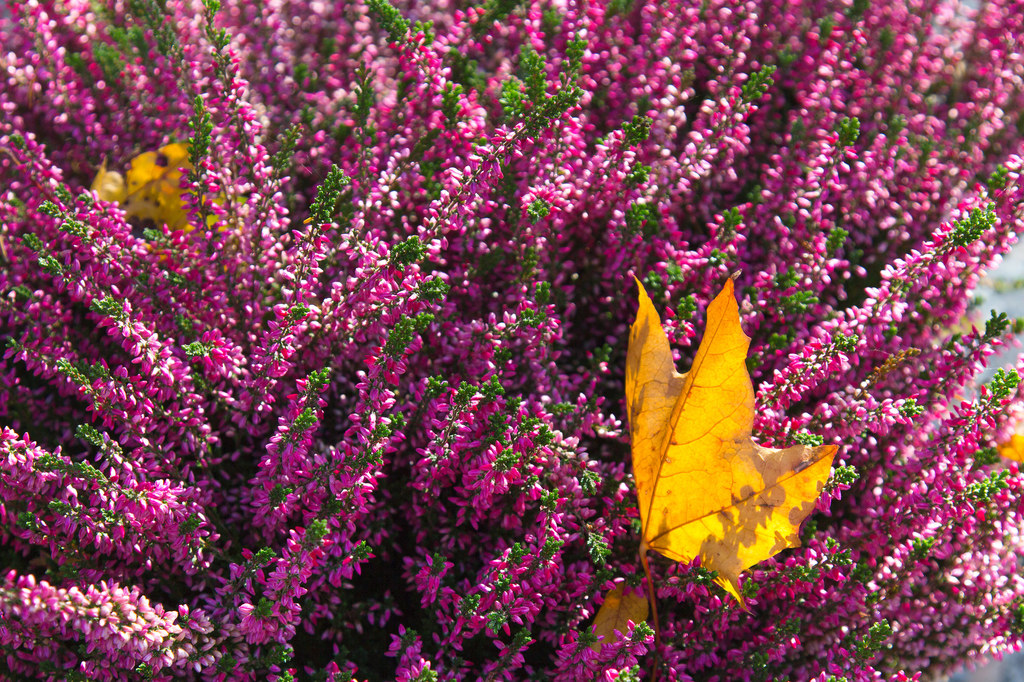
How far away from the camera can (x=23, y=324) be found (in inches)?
95.9

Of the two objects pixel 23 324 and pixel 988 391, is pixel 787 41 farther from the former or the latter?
pixel 23 324

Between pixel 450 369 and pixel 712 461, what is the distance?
780mm

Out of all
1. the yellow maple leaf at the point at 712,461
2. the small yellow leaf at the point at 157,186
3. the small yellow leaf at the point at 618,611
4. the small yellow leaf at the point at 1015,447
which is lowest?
the small yellow leaf at the point at 618,611

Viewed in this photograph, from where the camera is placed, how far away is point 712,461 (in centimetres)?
198

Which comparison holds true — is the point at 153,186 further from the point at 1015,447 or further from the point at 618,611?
the point at 1015,447

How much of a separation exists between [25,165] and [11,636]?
4.22ft

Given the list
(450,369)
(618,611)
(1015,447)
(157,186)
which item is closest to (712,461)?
(618,611)

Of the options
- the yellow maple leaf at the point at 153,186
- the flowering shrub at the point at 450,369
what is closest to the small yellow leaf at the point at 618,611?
the flowering shrub at the point at 450,369

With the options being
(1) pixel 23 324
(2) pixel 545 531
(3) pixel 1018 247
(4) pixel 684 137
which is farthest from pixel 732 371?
(3) pixel 1018 247

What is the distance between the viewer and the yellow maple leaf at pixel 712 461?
1894mm

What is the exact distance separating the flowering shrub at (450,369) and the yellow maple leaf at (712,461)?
13 centimetres

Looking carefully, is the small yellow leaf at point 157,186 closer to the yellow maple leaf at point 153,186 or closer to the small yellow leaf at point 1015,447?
the yellow maple leaf at point 153,186

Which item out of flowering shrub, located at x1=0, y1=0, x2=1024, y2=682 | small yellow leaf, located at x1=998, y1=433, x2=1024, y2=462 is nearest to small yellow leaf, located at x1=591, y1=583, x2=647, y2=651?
flowering shrub, located at x1=0, y1=0, x2=1024, y2=682

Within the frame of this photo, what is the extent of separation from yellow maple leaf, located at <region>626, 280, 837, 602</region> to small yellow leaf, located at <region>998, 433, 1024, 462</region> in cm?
108
